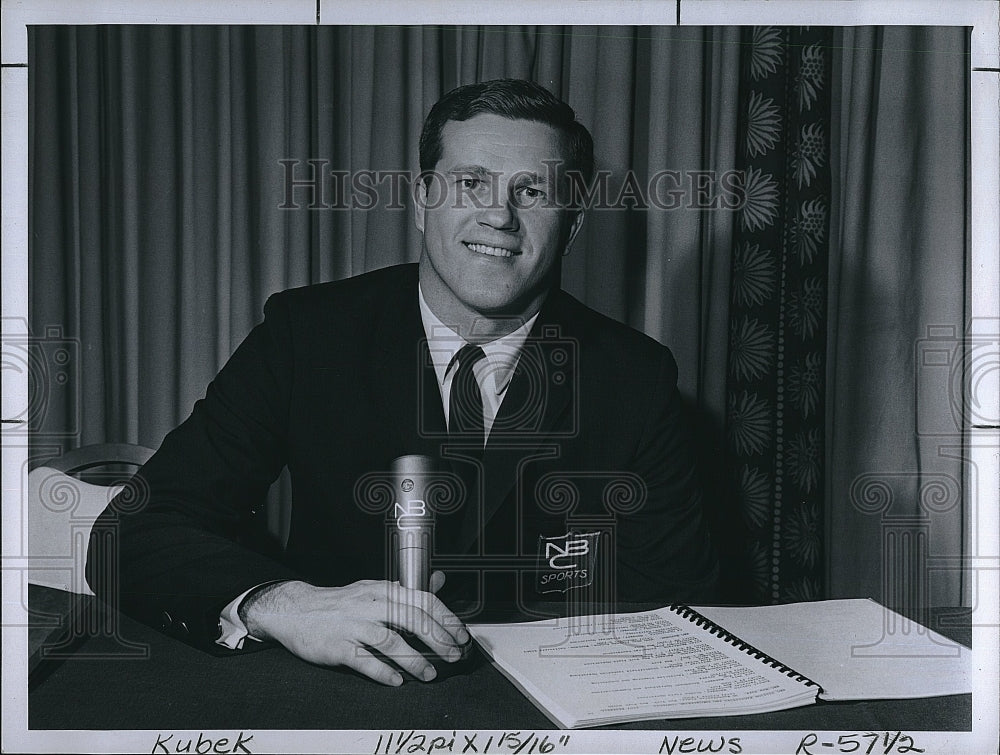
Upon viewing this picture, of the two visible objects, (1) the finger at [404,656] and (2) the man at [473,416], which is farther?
(2) the man at [473,416]

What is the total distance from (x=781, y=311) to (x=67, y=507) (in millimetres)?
1087

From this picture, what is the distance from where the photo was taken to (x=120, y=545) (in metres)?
1.28

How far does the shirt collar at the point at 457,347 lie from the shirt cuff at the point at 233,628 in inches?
16.3

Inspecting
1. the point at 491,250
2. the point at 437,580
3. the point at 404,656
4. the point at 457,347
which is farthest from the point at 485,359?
the point at 404,656

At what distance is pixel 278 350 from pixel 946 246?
1.00 metres

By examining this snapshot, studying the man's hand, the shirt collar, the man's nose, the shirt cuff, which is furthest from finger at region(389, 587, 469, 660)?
the man's nose

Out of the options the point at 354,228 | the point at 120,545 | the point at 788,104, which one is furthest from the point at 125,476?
the point at 788,104

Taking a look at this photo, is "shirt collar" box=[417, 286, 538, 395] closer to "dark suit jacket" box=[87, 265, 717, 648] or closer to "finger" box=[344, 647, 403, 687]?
"dark suit jacket" box=[87, 265, 717, 648]

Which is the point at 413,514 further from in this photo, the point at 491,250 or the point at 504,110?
the point at 504,110

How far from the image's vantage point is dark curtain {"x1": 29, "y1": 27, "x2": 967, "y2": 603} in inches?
50.9

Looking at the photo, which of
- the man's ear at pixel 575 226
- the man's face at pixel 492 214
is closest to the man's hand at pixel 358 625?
the man's face at pixel 492 214

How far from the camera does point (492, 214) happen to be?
1283mm

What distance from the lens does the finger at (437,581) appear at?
4.18ft

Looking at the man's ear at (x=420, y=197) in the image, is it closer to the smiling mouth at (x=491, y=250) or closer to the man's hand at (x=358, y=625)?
the smiling mouth at (x=491, y=250)
